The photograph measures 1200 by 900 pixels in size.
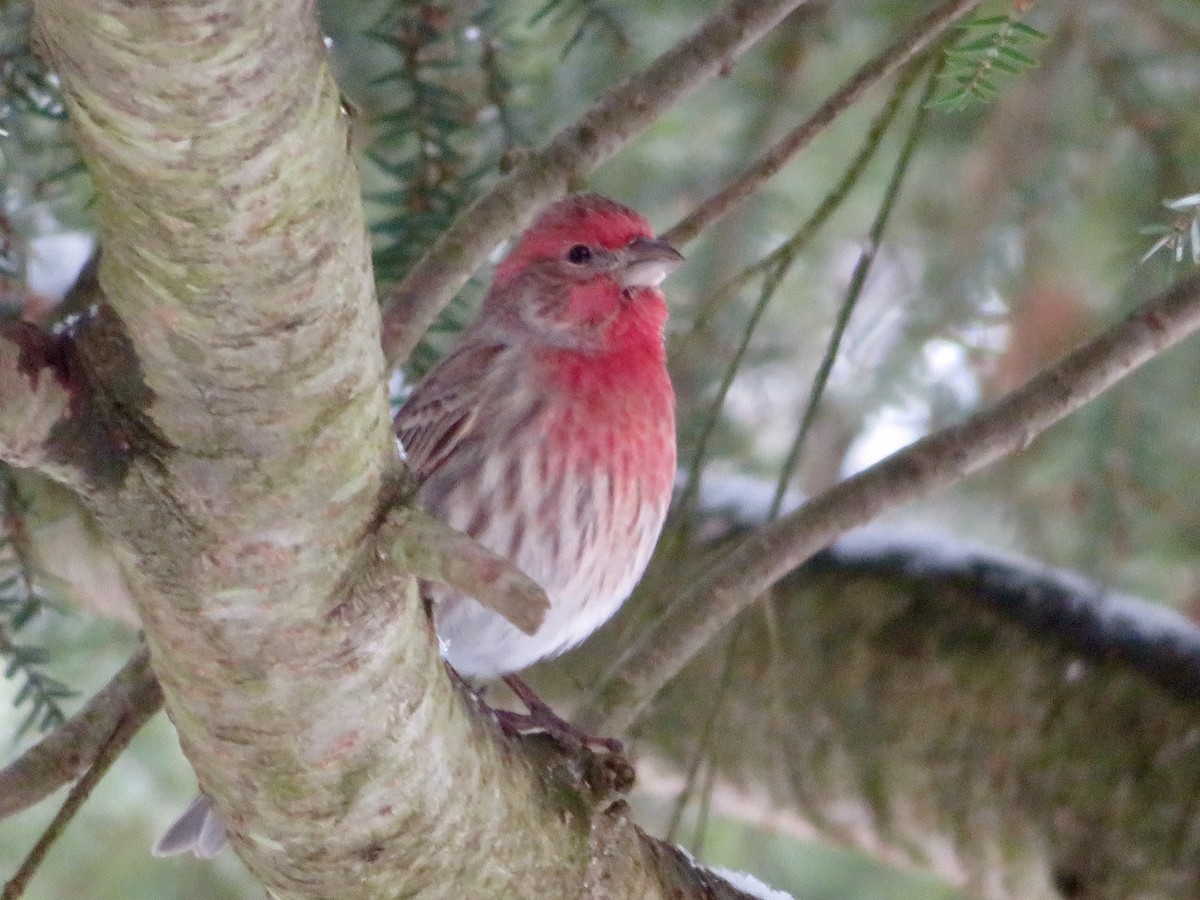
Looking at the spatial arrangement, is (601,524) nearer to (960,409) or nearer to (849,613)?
(849,613)

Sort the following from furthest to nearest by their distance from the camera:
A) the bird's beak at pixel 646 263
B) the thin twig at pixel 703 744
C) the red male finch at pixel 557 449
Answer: the bird's beak at pixel 646 263
the red male finch at pixel 557 449
the thin twig at pixel 703 744

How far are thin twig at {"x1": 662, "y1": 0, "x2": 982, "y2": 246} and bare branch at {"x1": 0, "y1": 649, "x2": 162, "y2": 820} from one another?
1.25 m

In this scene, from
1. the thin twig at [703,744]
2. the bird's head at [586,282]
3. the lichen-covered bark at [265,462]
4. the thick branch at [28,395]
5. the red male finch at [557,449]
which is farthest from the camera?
the bird's head at [586,282]

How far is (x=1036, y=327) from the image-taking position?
4.74 metres

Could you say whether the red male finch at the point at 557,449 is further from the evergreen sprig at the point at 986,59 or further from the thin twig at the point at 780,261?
the evergreen sprig at the point at 986,59

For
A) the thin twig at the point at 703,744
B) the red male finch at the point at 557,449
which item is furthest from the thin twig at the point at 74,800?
the thin twig at the point at 703,744

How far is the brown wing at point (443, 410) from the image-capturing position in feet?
10.0

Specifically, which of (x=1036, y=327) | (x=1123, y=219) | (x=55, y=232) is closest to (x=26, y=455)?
(x=55, y=232)

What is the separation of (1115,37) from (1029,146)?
423 millimetres

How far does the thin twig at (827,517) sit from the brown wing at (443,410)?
56cm

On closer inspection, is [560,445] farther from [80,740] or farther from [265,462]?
[265,462]

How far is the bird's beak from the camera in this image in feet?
10.3

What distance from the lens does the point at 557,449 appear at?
302 cm

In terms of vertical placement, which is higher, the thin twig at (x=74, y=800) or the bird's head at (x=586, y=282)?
the bird's head at (x=586, y=282)
